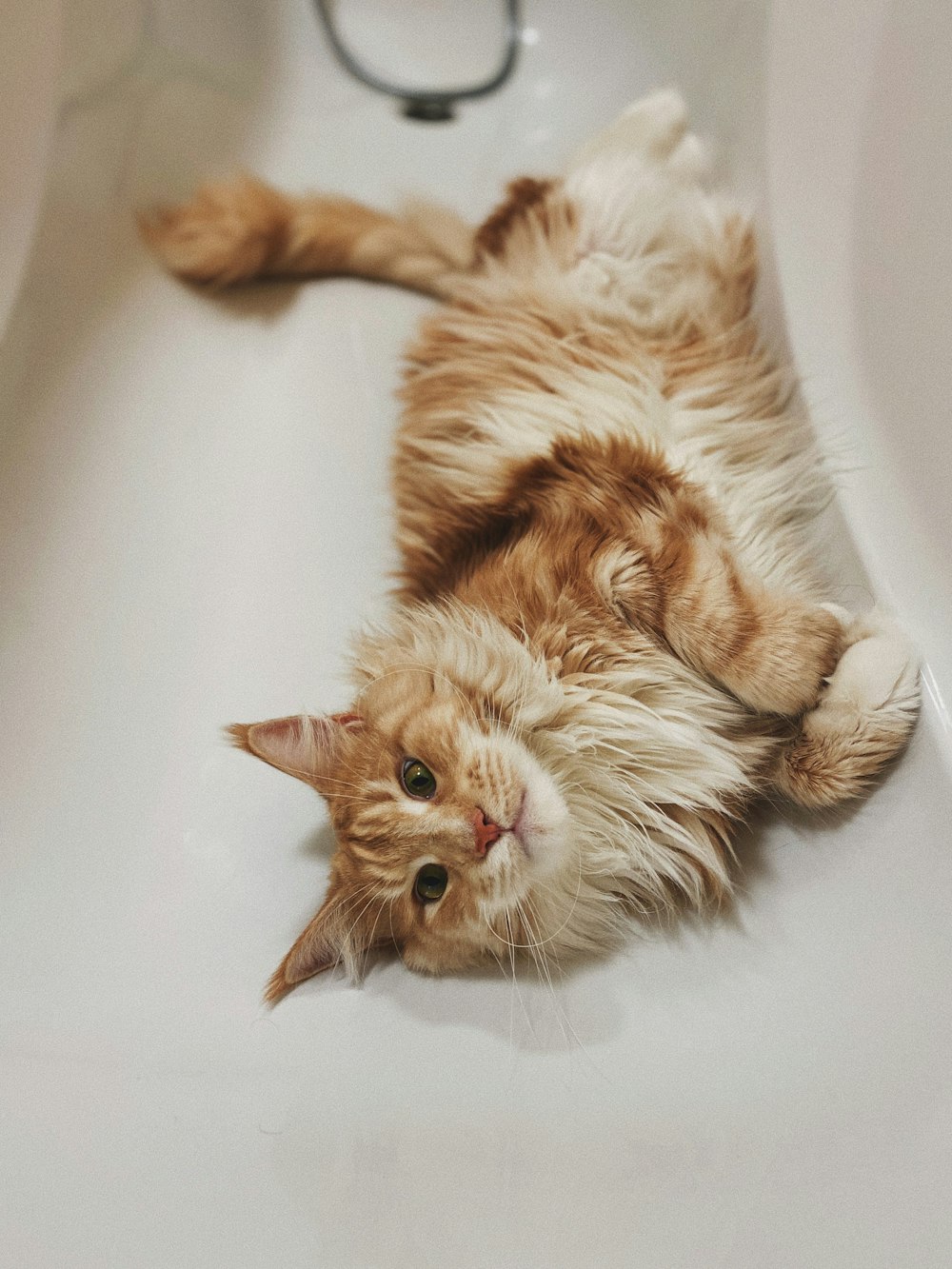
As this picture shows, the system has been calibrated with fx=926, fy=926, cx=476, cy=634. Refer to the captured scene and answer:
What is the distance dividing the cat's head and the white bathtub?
81mm

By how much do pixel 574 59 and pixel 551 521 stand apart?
5.35 feet

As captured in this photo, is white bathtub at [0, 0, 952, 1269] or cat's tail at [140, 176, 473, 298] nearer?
white bathtub at [0, 0, 952, 1269]

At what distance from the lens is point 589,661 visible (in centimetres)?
128

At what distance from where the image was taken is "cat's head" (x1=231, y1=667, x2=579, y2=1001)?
1164 millimetres

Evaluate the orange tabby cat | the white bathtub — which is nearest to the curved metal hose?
the white bathtub

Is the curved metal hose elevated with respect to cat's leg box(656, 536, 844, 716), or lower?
elevated

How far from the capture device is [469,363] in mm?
1658

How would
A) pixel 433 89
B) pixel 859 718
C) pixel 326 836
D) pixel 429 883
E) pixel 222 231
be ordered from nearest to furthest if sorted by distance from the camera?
pixel 859 718, pixel 429 883, pixel 326 836, pixel 222 231, pixel 433 89

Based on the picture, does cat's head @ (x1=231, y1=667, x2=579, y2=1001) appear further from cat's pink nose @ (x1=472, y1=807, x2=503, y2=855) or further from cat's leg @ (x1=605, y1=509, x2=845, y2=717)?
cat's leg @ (x1=605, y1=509, x2=845, y2=717)

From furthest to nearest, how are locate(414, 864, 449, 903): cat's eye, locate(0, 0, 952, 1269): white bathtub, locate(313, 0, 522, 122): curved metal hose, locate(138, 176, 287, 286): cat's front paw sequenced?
locate(313, 0, 522, 122): curved metal hose < locate(138, 176, 287, 286): cat's front paw < locate(414, 864, 449, 903): cat's eye < locate(0, 0, 952, 1269): white bathtub

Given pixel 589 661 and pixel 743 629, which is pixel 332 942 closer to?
pixel 589 661

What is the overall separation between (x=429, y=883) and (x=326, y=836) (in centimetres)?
26

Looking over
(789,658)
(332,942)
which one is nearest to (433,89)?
(789,658)

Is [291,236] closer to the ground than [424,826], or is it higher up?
higher up
